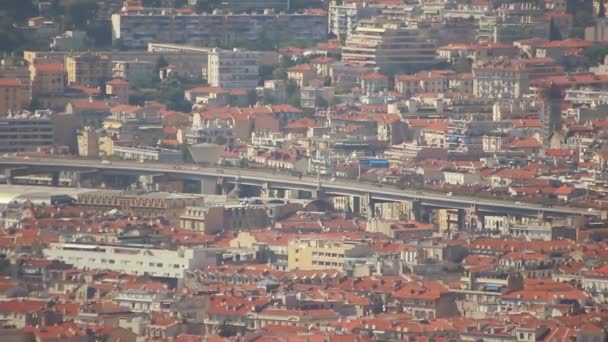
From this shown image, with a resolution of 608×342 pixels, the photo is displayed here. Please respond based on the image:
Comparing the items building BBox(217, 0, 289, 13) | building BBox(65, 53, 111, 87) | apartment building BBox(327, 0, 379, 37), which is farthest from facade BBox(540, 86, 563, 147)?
building BBox(217, 0, 289, 13)

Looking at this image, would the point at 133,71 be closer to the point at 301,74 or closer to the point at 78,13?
the point at 301,74

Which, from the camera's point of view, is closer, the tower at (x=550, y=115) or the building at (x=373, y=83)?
the tower at (x=550, y=115)

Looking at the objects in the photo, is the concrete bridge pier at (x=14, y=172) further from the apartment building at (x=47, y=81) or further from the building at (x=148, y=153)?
the apartment building at (x=47, y=81)

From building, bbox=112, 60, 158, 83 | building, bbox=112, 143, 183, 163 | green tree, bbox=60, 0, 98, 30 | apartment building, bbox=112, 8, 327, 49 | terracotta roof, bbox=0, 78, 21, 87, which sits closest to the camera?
building, bbox=112, 143, 183, 163

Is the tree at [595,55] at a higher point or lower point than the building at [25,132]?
lower

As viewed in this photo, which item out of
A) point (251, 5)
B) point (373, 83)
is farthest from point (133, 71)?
point (251, 5)

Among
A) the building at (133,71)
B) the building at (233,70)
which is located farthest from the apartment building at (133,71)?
the building at (233,70)

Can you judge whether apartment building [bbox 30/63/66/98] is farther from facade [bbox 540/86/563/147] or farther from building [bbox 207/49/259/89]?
facade [bbox 540/86/563/147]
